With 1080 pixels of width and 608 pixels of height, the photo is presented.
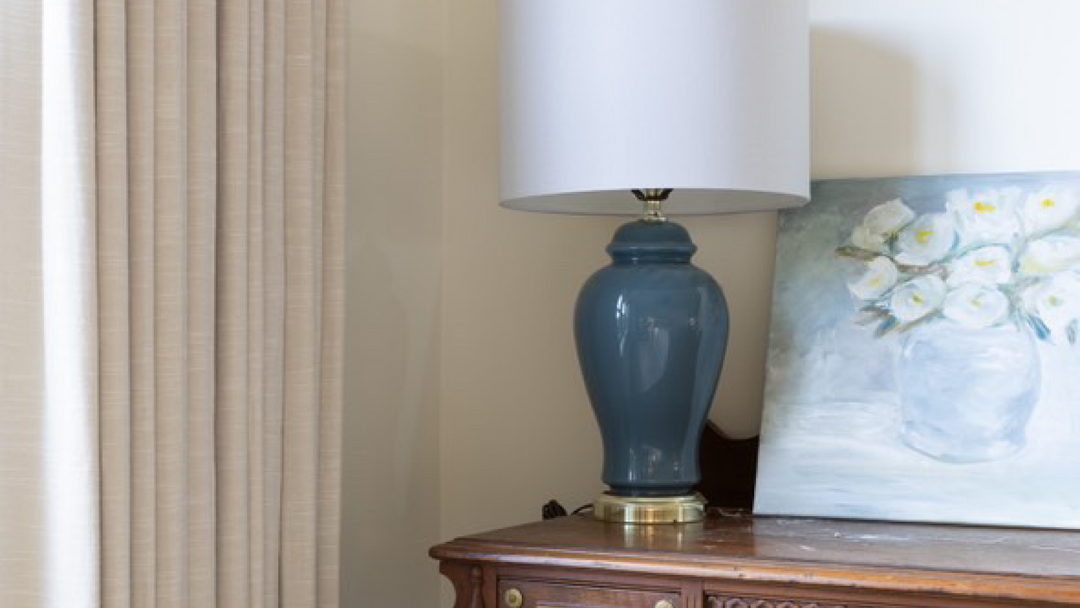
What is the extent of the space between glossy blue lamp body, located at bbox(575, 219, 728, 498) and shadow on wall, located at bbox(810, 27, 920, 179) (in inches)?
12.3

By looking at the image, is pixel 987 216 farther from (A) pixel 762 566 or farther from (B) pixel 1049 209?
(A) pixel 762 566

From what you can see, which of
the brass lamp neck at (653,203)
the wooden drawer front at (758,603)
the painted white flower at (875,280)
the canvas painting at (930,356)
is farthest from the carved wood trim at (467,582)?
the painted white flower at (875,280)

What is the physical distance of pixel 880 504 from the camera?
1882mm

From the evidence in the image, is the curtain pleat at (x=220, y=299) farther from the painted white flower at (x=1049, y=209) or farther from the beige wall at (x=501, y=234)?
the painted white flower at (x=1049, y=209)

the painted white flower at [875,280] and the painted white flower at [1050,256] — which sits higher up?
the painted white flower at [1050,256]

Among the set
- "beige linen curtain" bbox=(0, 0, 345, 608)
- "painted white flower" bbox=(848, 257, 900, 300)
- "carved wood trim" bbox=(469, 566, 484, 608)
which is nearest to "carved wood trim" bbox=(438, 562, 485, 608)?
"carved wood trim" bbox=(469, 566, 484, 608)

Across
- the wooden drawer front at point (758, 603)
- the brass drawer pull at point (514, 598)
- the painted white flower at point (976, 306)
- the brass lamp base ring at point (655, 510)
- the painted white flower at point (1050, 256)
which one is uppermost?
the painted white flower at point (1050, 256)

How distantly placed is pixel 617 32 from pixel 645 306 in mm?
369

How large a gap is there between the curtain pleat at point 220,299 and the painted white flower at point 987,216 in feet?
2.85

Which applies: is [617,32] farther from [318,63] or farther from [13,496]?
[13,496]

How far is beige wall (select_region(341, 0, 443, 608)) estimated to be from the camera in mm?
2174

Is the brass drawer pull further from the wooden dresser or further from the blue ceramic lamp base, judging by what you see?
the blue ceramic lamp base

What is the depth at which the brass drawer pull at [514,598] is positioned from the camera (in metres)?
1.75

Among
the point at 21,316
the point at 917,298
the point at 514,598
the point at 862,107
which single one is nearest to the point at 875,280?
the point at 917,298
